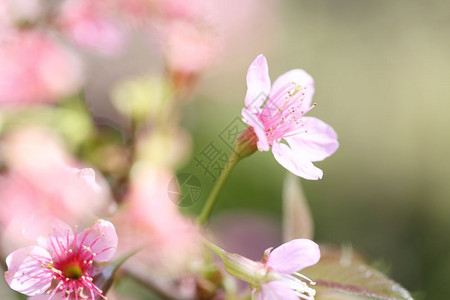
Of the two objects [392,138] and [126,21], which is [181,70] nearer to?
A: [126,21]

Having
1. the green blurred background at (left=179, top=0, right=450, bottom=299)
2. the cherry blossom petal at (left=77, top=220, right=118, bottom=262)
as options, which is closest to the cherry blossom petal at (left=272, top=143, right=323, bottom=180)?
the cherry blossom petal at (left=77, top=220, right=118, bottom=262)

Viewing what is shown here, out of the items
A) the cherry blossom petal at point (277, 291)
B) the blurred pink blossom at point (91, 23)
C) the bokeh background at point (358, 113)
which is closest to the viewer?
the cherry blossom petal at point (277, 291)

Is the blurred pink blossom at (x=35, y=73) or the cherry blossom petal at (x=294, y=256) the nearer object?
the cherry blossom petal at (x=294, y=256)

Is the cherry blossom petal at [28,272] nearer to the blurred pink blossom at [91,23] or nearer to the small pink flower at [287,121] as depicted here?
the small pink flower at [287,121]

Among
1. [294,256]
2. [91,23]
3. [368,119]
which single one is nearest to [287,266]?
[294,256]

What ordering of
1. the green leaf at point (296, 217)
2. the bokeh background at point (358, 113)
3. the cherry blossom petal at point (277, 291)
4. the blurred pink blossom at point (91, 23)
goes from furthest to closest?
the bokeh background at point (358, 113), the blurred pink blossom at point (91, 23), the green leaf at point (296, 217), the cherry blossom petal at point (277, 291)

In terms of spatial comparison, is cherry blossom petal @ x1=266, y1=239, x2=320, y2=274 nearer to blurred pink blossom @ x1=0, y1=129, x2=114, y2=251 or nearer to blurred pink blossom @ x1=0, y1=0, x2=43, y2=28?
blurred pink blossom @ x1=0, y1=129, x2=114, y2=251

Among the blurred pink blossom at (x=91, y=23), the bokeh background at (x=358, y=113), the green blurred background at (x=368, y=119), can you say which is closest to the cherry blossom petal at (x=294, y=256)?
the blurred pink blossom at (x=91, y=23)

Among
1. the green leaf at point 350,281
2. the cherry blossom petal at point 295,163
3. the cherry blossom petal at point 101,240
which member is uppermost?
the cherry blossom petal at point 295,163

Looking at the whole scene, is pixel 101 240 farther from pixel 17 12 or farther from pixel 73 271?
pixel 17 12
